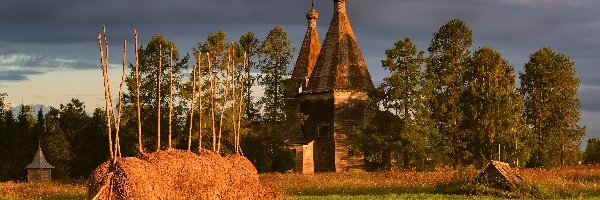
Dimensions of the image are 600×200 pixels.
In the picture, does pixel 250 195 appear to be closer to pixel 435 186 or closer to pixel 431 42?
pixel 435 186

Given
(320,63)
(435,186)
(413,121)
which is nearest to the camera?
(435,186)

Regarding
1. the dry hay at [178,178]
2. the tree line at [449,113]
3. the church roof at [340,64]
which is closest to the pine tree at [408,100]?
the tree line at [449,113]

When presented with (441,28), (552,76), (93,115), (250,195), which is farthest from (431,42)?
(250,195)

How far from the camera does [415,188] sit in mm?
34844

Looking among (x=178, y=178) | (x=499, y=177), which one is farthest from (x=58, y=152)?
(x=178, y=178)

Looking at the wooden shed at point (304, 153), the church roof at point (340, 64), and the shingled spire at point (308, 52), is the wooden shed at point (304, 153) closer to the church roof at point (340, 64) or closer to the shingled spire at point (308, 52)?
the church roof at point (340, 64)

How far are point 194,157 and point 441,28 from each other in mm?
35663

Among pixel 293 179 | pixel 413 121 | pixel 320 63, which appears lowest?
pixel 293 179

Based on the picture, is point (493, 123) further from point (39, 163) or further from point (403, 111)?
point (39, 163)

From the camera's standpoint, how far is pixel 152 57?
55.0 metres

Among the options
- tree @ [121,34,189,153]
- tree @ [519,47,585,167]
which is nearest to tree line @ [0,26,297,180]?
tree @ [121,34,189,153]

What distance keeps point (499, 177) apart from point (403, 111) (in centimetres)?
1776

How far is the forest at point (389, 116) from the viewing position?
49.0 m

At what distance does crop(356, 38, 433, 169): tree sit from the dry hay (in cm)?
2277
